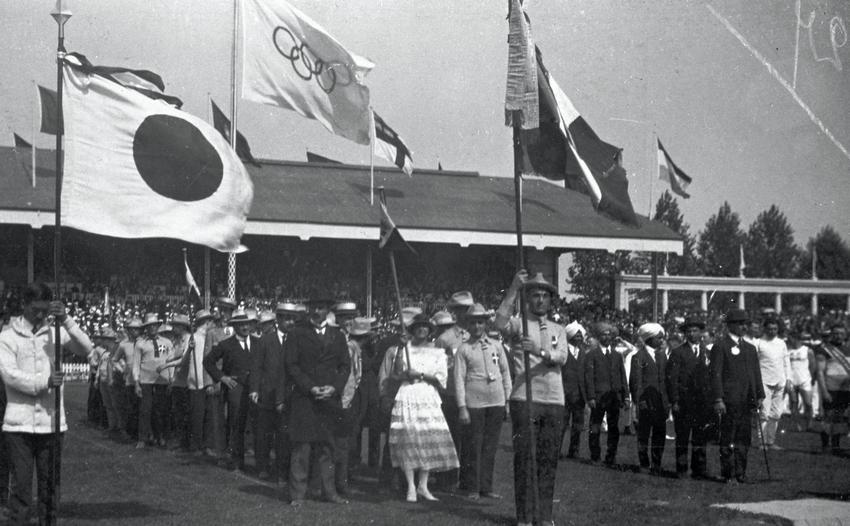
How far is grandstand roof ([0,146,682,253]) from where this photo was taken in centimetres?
2725

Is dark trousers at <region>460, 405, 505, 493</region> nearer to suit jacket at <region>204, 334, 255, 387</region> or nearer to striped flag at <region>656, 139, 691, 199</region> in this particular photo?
suit jacket at <region>204, 334, 255, 387</region>

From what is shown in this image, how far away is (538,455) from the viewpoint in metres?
10.2

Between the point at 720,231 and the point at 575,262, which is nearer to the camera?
the point at 575,262

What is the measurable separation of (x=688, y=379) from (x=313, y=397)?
209 inches

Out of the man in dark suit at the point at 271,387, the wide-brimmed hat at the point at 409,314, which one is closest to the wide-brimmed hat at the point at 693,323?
the wide-brimmed hat at the point at 409,314

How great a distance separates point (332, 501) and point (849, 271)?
59943 millimetres

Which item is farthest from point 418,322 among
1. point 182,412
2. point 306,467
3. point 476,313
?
point 182,412

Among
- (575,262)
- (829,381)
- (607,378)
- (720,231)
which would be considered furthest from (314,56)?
(720,231)

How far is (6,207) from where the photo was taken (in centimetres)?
2552

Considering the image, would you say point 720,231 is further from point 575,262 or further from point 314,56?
point 314,56

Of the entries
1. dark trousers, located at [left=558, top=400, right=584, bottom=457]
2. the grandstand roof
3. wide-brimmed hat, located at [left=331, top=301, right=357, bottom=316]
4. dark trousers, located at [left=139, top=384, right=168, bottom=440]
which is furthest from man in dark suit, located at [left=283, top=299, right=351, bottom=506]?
the grandstand roof

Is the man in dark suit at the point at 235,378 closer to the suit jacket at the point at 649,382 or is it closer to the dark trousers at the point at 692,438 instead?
the suit jacket at the point at 649,382

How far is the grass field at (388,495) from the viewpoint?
10750mm

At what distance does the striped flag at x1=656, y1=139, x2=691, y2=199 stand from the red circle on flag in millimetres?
18515
